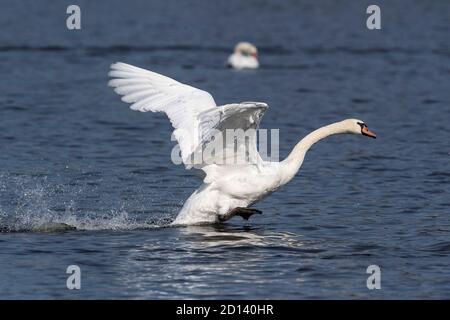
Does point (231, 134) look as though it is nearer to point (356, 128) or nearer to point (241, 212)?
point (241, 212)

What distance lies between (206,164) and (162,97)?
3.01ft

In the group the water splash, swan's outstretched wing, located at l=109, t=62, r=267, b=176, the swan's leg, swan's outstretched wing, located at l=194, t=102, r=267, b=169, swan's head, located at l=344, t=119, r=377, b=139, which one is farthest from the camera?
swan's head, located at l=344, t=119, r=377, b=139

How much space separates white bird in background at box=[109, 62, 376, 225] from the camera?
12.7 metres

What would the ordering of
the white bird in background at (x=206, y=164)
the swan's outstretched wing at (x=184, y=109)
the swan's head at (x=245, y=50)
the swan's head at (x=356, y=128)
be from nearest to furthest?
the swan's outstretched wing at (x=184, y=109), the white bird in background at (x=206, y=164), the swan's head at (x=356, y=128), the swan's head at (x=245, y=50)

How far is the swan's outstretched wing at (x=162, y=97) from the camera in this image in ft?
41.9

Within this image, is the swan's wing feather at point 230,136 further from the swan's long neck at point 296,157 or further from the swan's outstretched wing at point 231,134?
the swan's long neck at point 296,157

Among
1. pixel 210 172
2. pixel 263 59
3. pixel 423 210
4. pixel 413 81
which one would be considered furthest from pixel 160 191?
pixel 263 59

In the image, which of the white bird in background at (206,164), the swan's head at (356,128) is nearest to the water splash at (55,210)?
the white bird in background at (206,164)

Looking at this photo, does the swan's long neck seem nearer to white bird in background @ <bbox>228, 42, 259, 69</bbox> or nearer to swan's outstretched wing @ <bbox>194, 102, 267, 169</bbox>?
swan's outstretched wing @ <bbox>194, 102, 267, 169</bbox>

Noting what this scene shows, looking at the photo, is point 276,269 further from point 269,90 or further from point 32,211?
point 269,90

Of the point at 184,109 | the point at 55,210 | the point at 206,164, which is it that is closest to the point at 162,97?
the point at 184,109

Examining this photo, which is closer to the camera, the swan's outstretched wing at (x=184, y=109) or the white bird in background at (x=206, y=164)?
the swan's outstretched wing at (x=184, y=109)

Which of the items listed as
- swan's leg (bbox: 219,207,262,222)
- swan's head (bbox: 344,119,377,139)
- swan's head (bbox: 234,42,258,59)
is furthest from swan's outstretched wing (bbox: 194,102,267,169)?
swan's head (bbox: 234,42,258,59)
